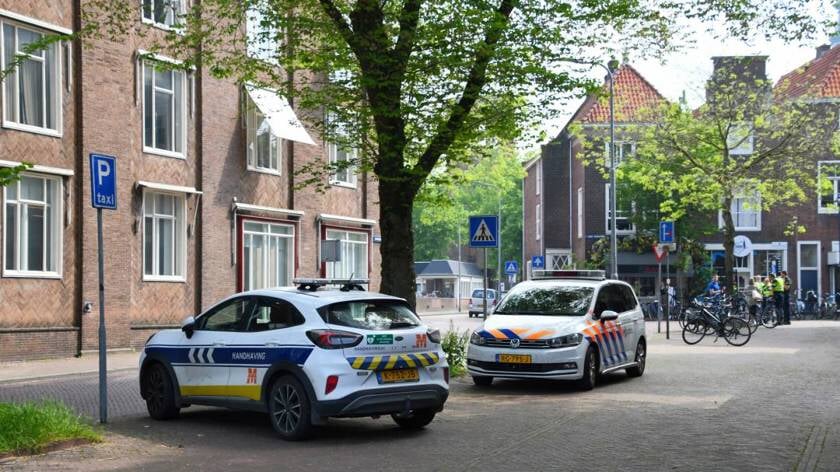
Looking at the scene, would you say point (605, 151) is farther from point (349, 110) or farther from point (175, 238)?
point (349, 110)

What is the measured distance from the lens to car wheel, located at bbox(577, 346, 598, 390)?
1541 centimetres

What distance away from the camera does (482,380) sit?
1620 centimetres

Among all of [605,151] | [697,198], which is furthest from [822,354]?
[605,151]

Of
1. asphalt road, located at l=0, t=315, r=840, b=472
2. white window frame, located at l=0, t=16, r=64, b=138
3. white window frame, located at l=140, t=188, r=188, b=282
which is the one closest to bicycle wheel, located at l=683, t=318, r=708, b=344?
asphalt road, located at l=0, t=315, r=840, b=472

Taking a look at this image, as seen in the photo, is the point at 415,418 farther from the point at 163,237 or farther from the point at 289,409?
the point at 163,237

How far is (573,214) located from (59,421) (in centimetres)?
5291

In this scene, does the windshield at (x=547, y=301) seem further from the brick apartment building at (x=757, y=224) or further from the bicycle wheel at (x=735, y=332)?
the brick apartment building at (x=757, y=224)

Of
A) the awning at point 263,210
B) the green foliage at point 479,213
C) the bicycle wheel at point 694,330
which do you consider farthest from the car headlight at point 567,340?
the green foliage at point 479,213

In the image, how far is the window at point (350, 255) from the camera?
108 ft

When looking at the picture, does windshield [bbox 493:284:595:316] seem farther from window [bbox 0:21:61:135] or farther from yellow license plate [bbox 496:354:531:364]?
window [bbox 0:21:61:135]

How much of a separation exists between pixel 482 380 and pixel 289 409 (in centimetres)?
605

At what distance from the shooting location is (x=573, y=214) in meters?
61.5

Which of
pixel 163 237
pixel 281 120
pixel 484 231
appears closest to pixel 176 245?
pixel 163 237

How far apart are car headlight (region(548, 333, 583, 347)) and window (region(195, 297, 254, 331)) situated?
524cm
